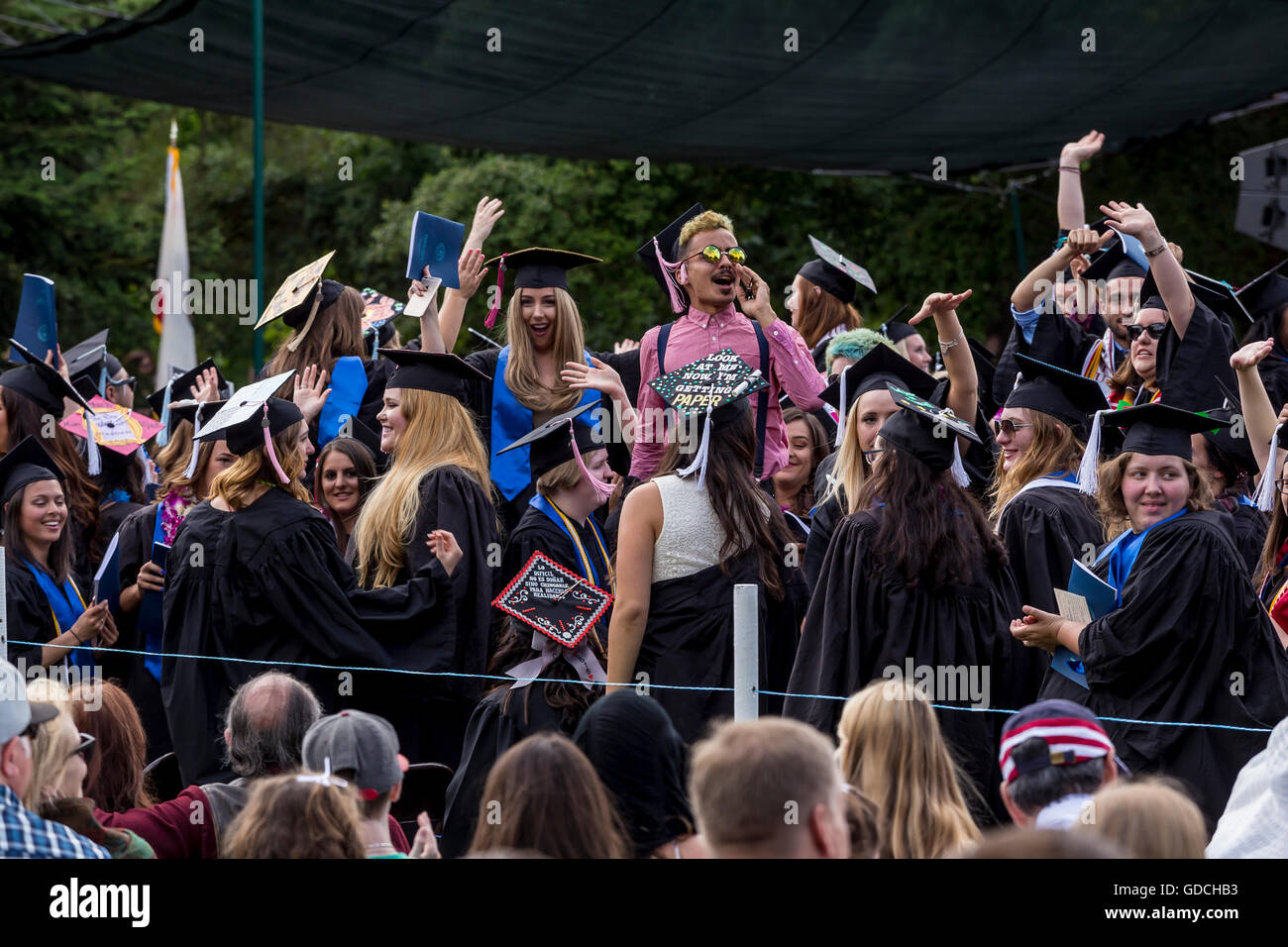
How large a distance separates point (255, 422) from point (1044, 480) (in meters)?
2.99

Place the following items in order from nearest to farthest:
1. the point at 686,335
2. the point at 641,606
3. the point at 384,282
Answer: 1. the point at 641,606
2. the point at 686,335
3. the point at 384,282

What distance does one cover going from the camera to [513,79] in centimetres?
1127

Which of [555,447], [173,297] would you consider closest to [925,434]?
[555,447]

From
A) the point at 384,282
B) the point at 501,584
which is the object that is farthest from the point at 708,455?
the point at 384,282

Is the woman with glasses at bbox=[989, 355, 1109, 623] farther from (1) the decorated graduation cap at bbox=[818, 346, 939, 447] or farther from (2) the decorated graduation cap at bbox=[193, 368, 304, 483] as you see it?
(2) the decorated graduation cap at bbox=[193, 368, 304, 483]

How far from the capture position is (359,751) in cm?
392

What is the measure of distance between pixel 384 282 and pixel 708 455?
15873 mm

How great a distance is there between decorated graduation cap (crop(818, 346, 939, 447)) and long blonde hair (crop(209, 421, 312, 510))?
2103mm

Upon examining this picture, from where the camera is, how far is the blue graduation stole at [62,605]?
6.60 m

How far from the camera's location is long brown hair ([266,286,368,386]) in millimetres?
7824
